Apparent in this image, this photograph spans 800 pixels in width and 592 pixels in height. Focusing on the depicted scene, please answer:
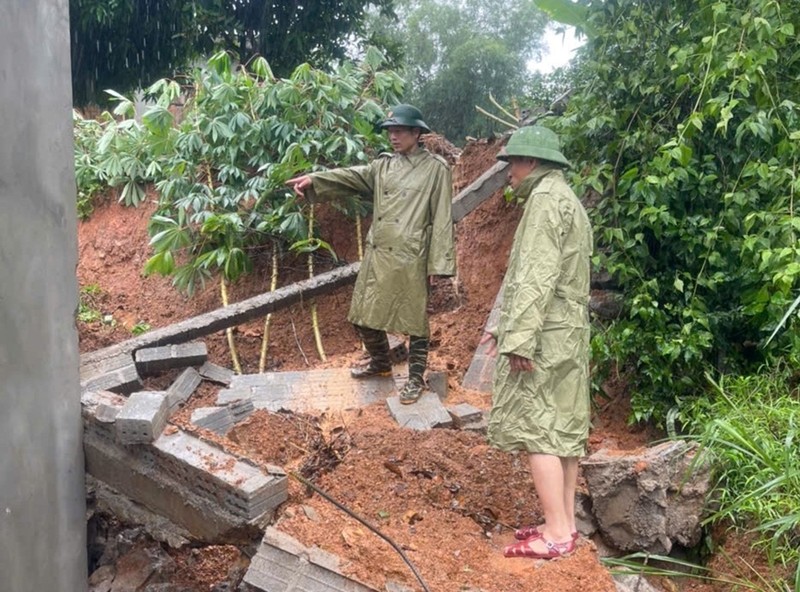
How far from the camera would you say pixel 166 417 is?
3.88 meters

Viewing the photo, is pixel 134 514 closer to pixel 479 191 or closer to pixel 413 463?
pixel 413 463

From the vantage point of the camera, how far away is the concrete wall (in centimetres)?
326

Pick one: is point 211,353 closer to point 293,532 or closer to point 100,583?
point 100,583

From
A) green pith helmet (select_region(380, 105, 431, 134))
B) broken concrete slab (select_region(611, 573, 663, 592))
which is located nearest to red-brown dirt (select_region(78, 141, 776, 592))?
broken concrete slab (select_region(611, 573, 663, 592))

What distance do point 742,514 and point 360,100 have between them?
5.11 meters

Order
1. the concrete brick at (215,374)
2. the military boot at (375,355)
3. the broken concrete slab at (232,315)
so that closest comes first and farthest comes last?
the military boot at (375,355) < the broken concrete slab at (232,315) < the concrete brick at (215,374)

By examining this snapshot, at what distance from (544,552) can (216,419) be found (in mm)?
2033

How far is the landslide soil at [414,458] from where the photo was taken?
10.9ft

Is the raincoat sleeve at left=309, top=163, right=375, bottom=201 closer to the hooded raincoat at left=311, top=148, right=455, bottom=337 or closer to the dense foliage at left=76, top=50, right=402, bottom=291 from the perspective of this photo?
the hooded raincoat at left=311, top=148, right=455, bottom=337

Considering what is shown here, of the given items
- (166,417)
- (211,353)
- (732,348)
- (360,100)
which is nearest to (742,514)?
(732,348)

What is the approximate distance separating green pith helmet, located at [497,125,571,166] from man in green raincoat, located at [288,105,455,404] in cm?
145

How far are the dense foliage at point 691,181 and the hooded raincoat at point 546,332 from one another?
1371mm

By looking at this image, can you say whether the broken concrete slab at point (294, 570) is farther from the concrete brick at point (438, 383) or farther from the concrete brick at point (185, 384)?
the concrete brick at point (185, 384)

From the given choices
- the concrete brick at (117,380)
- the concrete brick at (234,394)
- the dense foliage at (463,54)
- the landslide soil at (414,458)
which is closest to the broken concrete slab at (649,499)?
the landslide soil at (414,458)
